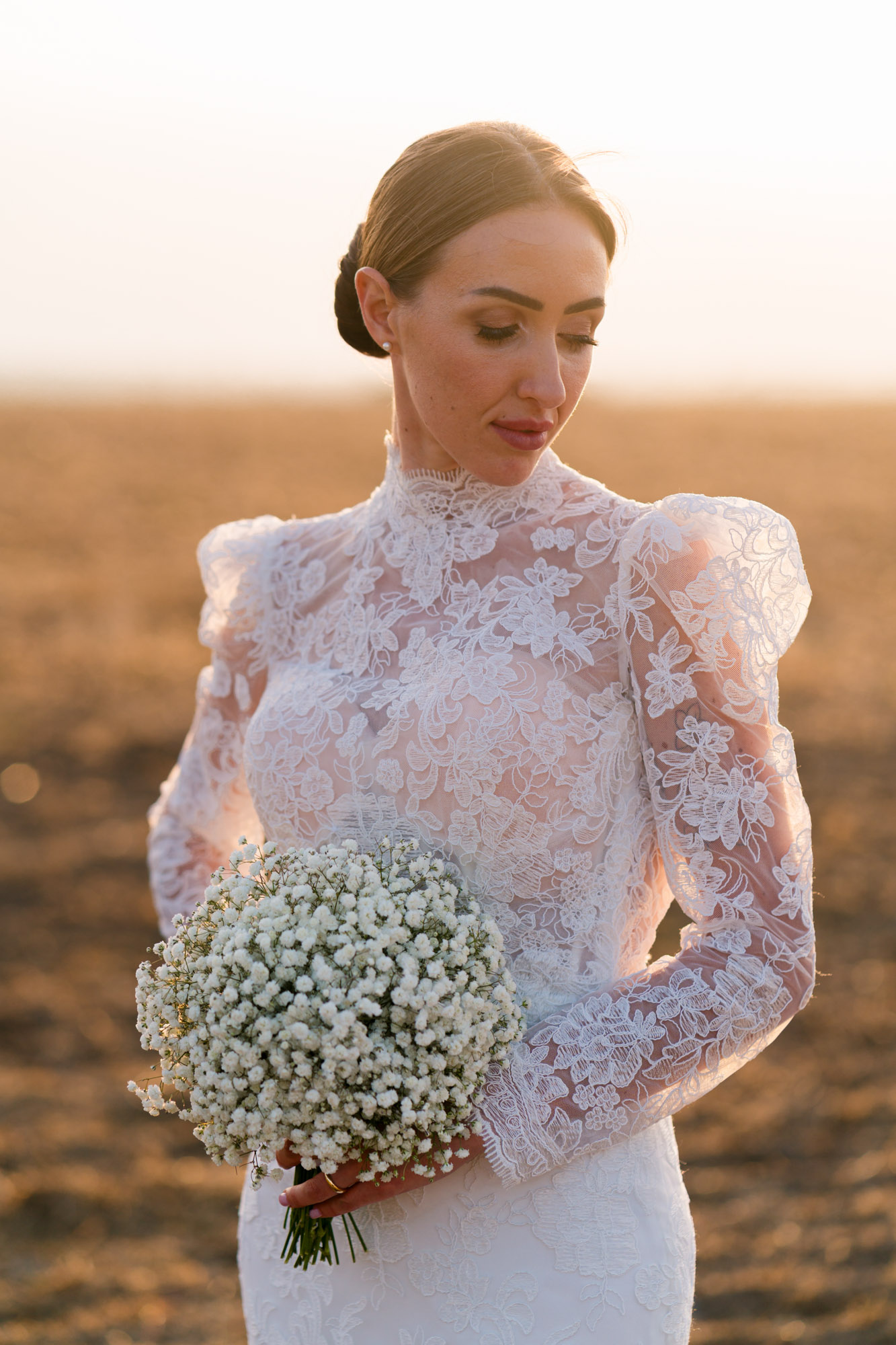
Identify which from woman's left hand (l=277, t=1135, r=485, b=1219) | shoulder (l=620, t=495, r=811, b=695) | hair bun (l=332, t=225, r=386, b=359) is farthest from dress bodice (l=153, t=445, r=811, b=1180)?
hair bun (l=332, t=225, r=386, b=359)

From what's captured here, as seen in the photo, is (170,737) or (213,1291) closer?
(213,1291)

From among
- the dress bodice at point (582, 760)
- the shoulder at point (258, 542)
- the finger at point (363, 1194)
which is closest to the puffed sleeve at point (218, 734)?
the shoulder at point (258, 542)

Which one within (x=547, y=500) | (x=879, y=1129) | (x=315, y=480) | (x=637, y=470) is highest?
(x=315, y=480)

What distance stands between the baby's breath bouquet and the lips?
32.5 inches

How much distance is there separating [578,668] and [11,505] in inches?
806

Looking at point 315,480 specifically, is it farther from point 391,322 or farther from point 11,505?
point 391,322

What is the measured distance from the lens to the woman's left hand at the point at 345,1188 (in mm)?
2166

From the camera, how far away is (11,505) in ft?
69.1

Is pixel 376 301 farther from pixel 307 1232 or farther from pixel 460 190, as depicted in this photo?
pixel 307 1232

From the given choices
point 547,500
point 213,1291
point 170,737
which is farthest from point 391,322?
point 170,737

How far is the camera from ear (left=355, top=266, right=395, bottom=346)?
2494mm

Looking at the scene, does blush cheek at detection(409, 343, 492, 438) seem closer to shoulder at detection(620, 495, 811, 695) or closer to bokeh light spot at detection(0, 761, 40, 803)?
shoulder at detection(620, 495, 811, 695)

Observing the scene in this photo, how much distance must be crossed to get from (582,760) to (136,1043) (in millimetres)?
4879

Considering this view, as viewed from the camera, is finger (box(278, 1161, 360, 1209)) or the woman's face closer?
finger (box(278, 1161, 360, 1209))
